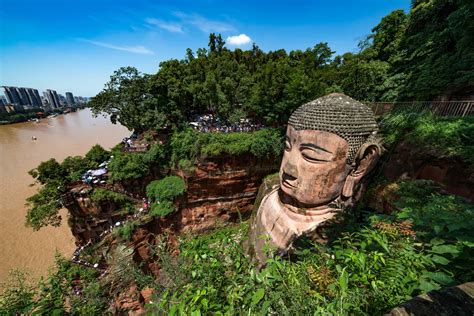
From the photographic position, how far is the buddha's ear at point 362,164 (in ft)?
14.2

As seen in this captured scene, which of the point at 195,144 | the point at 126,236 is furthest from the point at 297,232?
the point at 126,236

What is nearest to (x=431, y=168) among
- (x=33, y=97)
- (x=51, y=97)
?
(x=33, y=97)

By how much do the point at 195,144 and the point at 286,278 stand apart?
31.9 feet

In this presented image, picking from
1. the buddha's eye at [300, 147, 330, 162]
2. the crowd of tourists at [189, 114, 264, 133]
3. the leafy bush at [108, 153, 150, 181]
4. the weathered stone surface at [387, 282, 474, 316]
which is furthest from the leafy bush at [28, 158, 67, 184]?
the weathered stone surface at [387, 282, 474, 316]

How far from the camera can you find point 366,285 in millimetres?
1559

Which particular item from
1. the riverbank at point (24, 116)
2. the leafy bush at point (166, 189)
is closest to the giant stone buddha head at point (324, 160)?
the leafy bush at point (166, 189)

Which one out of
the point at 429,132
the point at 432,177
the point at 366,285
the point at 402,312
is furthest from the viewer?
the point at 429,132

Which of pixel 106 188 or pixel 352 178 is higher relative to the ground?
pixel 352 178

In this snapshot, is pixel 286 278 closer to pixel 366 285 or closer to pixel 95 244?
pixel 366 285

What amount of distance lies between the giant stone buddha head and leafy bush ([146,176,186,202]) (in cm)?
759

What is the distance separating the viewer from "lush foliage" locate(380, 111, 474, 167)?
3510 millimetres

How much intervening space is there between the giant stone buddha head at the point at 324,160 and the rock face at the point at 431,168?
0.53 metres

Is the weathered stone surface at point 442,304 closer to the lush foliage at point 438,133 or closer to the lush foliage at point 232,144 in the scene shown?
the lush foliage at point 438,133

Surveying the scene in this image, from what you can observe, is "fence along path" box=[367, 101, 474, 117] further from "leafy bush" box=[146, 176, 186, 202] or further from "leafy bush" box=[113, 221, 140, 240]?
"leafy bush" box=[113, 221, 140, 240]
